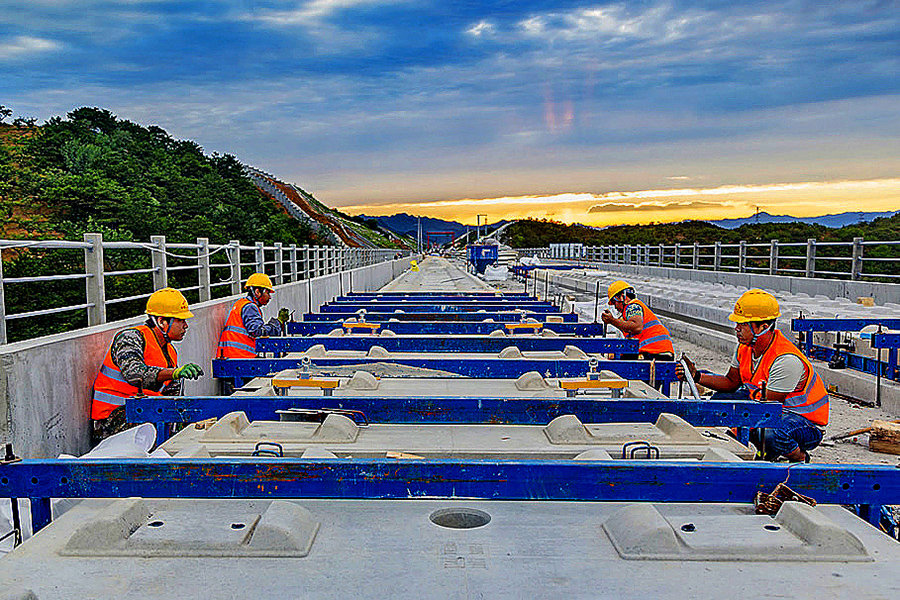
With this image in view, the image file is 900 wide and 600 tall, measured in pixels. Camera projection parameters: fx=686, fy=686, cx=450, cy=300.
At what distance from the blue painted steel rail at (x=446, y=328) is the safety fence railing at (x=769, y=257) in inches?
370

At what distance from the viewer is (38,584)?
2.74 metres

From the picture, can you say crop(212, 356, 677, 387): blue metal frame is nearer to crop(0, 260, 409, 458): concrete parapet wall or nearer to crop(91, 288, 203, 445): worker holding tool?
crop(91, 288, 203, 445): worker holding tool

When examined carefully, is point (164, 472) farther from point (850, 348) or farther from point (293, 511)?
point (850, 348)

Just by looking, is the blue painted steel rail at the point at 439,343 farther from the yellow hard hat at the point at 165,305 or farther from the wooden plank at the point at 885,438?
the wooden plank at the point at 885,438

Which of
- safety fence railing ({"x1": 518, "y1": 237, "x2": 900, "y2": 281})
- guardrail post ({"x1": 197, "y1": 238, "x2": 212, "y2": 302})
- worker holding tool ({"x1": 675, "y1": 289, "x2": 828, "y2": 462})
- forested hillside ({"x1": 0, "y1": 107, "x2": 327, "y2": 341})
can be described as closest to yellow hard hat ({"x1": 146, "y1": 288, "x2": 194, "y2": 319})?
guardrail post ({"x1": 197, "y1": 238, "x2": 212, "y2": 302})

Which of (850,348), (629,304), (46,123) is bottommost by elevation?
(850,348)

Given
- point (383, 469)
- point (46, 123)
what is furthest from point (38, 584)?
point (46, 123)

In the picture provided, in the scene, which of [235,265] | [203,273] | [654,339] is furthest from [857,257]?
[203,273]

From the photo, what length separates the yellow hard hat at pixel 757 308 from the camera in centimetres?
580

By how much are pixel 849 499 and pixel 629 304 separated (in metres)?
5.87

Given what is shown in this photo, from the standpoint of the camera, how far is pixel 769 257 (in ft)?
77.9

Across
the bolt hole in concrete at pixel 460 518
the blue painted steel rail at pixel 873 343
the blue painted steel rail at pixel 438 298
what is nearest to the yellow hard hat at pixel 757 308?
the bolt hole in concrete at pixel 460 518

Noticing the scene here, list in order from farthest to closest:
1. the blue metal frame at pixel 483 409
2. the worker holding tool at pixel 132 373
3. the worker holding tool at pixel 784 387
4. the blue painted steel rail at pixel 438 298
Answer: the blue painted steel rail at pixel 438 298 < the worker holding tool at pixel 132 373 < the worker holding tool at pixel 784 387 < the blue metal frame at pixel 483 409

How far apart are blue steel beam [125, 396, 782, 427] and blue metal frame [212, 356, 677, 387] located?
1.62 m
